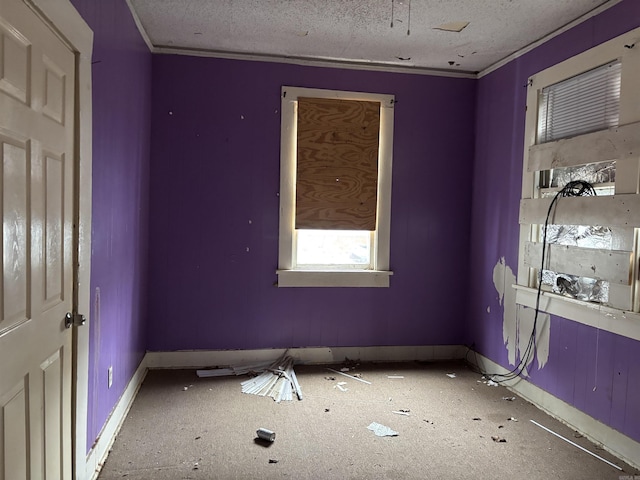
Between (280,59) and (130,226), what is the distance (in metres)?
1.99

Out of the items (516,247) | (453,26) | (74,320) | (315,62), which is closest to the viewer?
(74,320)

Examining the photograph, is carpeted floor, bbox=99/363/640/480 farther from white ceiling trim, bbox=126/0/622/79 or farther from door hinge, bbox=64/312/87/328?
white ceiling trim, bbox=126/0/622/79

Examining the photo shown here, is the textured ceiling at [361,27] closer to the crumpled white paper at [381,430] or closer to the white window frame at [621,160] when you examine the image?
the white window frame at [621,160]

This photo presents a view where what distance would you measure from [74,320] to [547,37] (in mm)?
3629

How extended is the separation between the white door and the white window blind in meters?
3.00

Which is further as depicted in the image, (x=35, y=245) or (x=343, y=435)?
(x=343, y=435)

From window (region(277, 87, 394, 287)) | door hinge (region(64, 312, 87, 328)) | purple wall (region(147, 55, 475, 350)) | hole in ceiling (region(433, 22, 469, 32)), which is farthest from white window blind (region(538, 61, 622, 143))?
door hinge (region(64, 312, 87, 328))

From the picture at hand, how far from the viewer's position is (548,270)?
3.31 metres

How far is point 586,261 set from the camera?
9.54ft

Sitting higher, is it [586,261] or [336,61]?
[336,61]

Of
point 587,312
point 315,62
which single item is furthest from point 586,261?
point 315,62

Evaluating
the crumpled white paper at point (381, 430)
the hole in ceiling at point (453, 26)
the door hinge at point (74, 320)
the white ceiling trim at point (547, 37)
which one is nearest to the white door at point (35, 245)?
the door hinge at point (74, 320)

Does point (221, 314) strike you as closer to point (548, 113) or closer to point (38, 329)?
point (38, 329)

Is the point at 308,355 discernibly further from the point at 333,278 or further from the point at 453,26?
the point at 453,26
